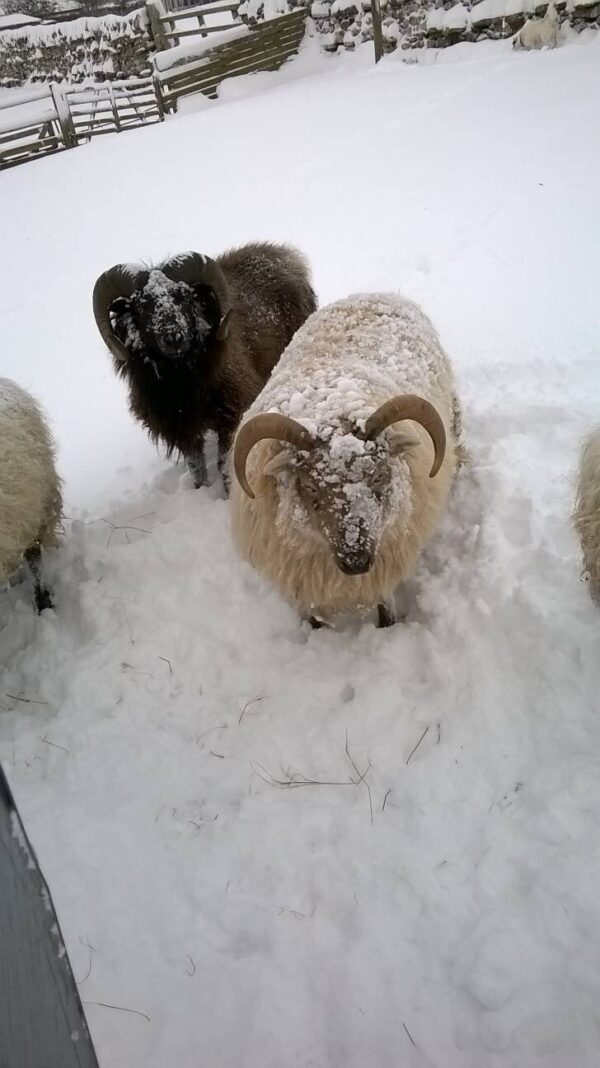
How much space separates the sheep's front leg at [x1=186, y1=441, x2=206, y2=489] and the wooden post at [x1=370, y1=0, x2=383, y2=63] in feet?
52.0

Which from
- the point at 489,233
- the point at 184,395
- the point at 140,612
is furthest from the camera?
the point at 489,233

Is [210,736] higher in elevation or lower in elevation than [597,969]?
higher

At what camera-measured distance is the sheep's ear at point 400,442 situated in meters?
2.98

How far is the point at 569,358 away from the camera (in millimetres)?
4793

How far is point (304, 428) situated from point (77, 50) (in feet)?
91.6

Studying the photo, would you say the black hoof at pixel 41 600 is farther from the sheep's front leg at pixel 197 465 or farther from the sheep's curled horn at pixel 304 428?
the sheep's curled horn at pixel 304 428

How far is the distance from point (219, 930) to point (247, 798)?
1.91 feet

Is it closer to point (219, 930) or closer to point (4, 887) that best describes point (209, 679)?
point (219, 930)

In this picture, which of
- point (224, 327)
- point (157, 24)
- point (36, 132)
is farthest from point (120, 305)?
point (157, 24)

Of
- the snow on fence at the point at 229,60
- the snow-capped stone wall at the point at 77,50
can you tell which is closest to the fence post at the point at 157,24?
the snow-capped stone wall at the point at 77,50

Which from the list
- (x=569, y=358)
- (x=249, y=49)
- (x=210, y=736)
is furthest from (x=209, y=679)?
(x=249, y=49)

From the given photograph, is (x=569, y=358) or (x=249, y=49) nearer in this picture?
(x=569, y=358)

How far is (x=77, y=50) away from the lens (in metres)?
21.6

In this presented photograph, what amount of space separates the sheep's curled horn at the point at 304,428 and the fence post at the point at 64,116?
17.7 meters
